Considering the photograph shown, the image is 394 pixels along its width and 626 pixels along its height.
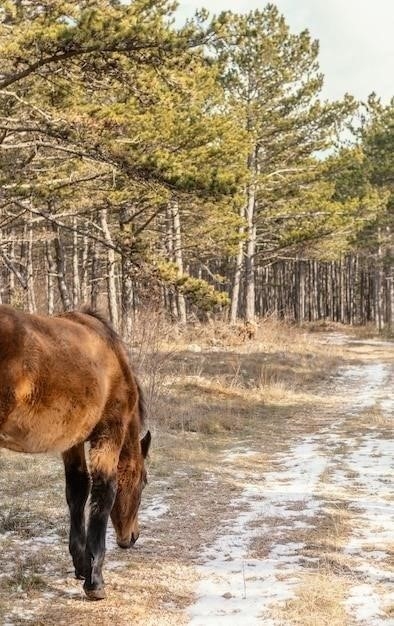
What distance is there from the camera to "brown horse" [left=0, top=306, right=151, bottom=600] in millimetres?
3217

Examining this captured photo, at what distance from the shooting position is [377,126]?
33125mm

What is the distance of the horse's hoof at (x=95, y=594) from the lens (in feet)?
12.4

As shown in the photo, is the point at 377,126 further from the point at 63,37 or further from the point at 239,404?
the point at 63,37

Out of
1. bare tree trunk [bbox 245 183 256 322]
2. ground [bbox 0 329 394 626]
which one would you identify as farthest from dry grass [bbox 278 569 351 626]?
bare tree trunk [bbox 245 183 256 322]

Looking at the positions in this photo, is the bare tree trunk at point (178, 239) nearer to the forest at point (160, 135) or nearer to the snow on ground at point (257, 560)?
the forest at point (160, 135)

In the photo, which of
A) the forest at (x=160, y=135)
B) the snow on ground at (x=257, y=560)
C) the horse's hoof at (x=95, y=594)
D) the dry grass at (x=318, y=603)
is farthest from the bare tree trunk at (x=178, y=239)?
the horse's hoof at (x=95, y=594)

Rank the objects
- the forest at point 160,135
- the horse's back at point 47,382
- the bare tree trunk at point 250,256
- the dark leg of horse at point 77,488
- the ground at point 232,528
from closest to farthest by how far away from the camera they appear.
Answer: the horse's back at point 47,382
the ground at point 232,528
the dark leg of horse at point 77,488
the forest at point 160,135
the bare tree trunk at point 250,256

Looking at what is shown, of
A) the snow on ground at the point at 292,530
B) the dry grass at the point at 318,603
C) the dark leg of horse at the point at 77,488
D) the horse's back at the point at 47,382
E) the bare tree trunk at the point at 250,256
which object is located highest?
the bare tree trunk at the point at 250,256

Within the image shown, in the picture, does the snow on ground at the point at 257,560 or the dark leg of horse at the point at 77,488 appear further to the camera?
the dark leg of horse at the point at 77,488

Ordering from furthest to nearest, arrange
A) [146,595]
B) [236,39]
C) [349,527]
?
[236,39] → [349,527] → [146,595]

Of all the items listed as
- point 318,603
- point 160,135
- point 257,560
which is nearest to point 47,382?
point 318,603

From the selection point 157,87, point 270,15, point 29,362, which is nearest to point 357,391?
point 157,87

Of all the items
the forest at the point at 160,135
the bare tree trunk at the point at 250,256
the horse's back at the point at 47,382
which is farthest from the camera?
the bare tree trunk at the point at 250,256

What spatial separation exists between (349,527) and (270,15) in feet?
76.5
